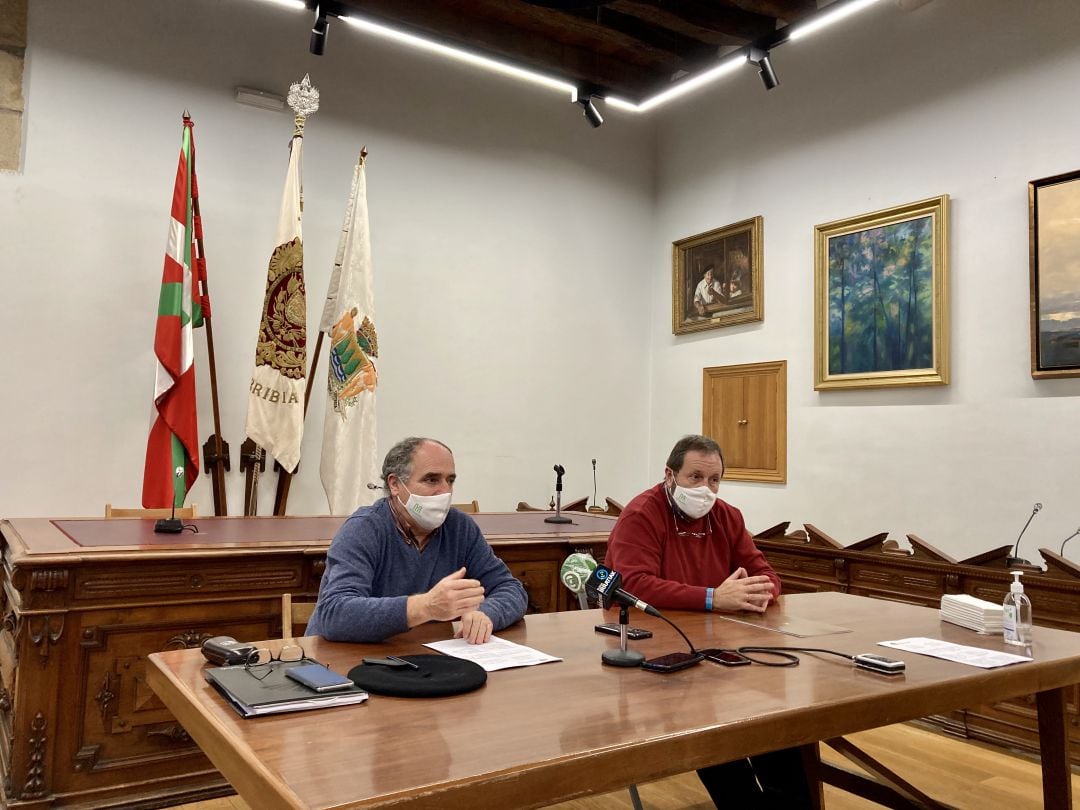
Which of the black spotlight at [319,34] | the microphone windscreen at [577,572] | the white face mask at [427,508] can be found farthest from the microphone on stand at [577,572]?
the black spotlight at [319,34]

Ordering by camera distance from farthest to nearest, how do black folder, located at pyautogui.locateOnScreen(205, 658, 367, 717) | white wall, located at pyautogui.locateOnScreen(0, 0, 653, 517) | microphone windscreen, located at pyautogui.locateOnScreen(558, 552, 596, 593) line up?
white wall, located at pyautogui.locateOnScreen(0, 0, 653, 517) → microphone windscreen, located at pyautogui.locateOnScreen(558, 552, 596, 593) → black folder, located at pyautogui.locateOnScreen(205, 658, 367, 717)

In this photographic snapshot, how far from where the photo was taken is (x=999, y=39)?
5141 millimetres

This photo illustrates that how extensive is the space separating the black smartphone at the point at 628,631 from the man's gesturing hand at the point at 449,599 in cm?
40

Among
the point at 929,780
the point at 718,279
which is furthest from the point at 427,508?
the point at 718,279

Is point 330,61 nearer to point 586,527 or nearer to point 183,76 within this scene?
point 183,76

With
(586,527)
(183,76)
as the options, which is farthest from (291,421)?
(183,76)

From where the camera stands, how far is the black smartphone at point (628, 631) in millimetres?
2205

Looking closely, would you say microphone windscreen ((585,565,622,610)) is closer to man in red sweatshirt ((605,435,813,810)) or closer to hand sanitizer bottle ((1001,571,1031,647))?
man in red sweatshirt ((605,435,813,810))

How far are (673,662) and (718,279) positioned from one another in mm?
5437

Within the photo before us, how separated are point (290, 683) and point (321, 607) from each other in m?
0.58

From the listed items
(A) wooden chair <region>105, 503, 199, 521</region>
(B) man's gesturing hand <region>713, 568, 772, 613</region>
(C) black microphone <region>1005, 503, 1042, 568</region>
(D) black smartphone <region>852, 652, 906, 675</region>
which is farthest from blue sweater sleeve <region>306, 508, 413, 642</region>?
(C) black microphone <region>1005, 503, 1042, 568</region>

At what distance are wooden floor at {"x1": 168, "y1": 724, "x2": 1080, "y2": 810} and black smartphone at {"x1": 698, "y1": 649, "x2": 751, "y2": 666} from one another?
1.18m

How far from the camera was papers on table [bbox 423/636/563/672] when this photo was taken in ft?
6.15

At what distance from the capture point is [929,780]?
346 centimetres
